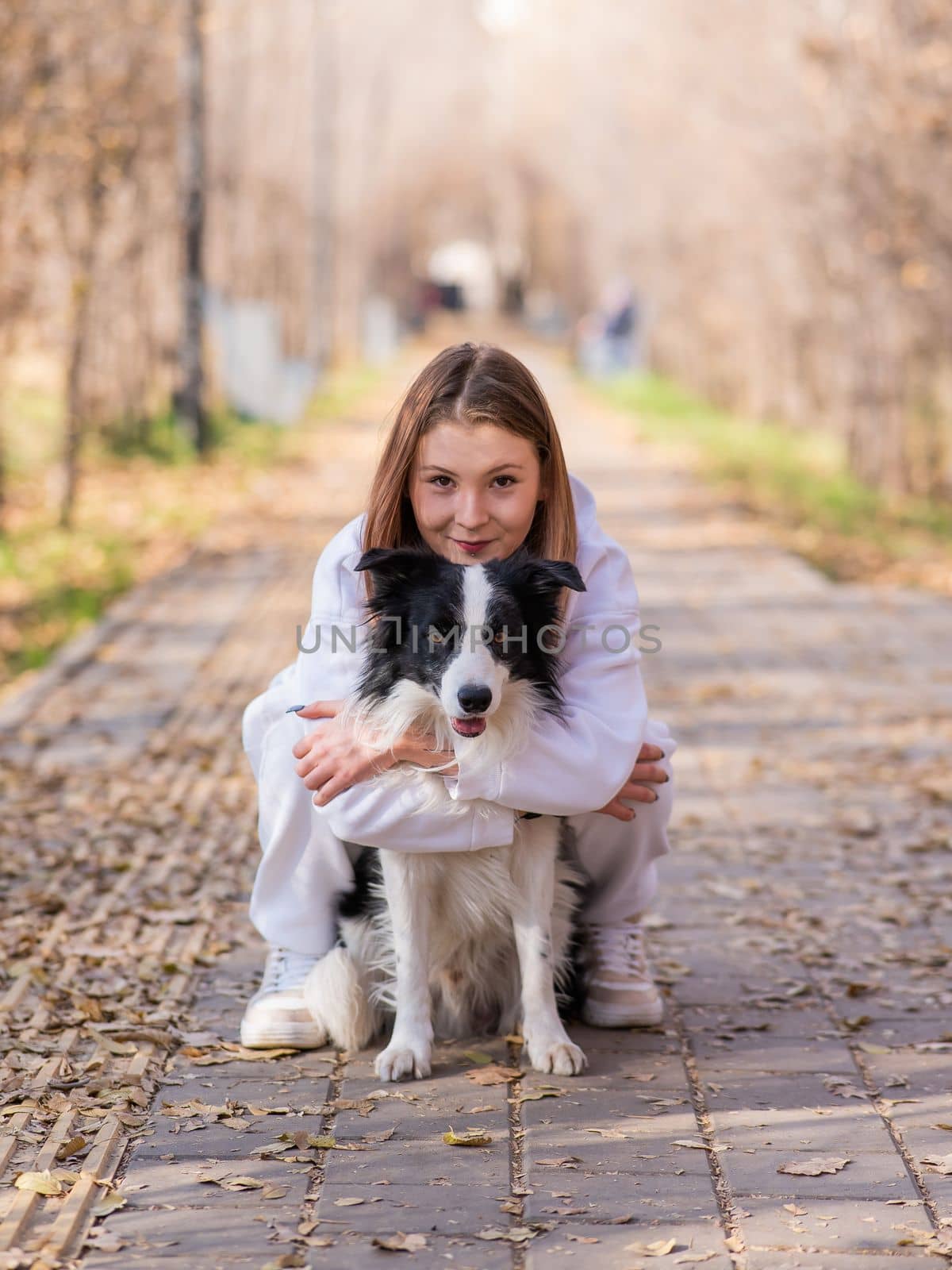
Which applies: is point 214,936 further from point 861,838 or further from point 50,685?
point 50,685

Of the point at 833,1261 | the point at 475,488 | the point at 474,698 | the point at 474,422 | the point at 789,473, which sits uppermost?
the point at 474,422

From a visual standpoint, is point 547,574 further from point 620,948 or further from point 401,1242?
point 401,1242

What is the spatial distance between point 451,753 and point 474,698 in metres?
0.37

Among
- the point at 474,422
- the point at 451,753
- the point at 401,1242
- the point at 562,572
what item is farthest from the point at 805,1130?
the point at 474,422

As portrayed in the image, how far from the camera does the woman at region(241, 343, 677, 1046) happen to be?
3.69 meters

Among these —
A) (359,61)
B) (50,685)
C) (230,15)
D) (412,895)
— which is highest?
(359,61)

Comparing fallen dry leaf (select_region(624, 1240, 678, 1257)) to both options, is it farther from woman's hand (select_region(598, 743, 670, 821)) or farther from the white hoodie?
woman's hand (select_region(598, 743, 670, 821))

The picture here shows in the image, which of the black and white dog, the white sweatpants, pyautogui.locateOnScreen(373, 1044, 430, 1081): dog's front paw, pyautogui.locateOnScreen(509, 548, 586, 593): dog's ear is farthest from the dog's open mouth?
pyautogui.locateOnScreen(373, 1044, 430, 1081): dog's front paw

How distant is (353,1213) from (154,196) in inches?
666

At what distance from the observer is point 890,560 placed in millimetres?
13055

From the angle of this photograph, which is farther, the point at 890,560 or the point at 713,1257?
the point at 890,560

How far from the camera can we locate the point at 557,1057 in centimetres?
384

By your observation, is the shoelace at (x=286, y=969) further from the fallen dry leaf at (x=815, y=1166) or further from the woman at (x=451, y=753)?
the fallen dry leaf at (x=815, y=1166)

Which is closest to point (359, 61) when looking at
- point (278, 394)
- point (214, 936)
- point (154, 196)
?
point (278, 394)
